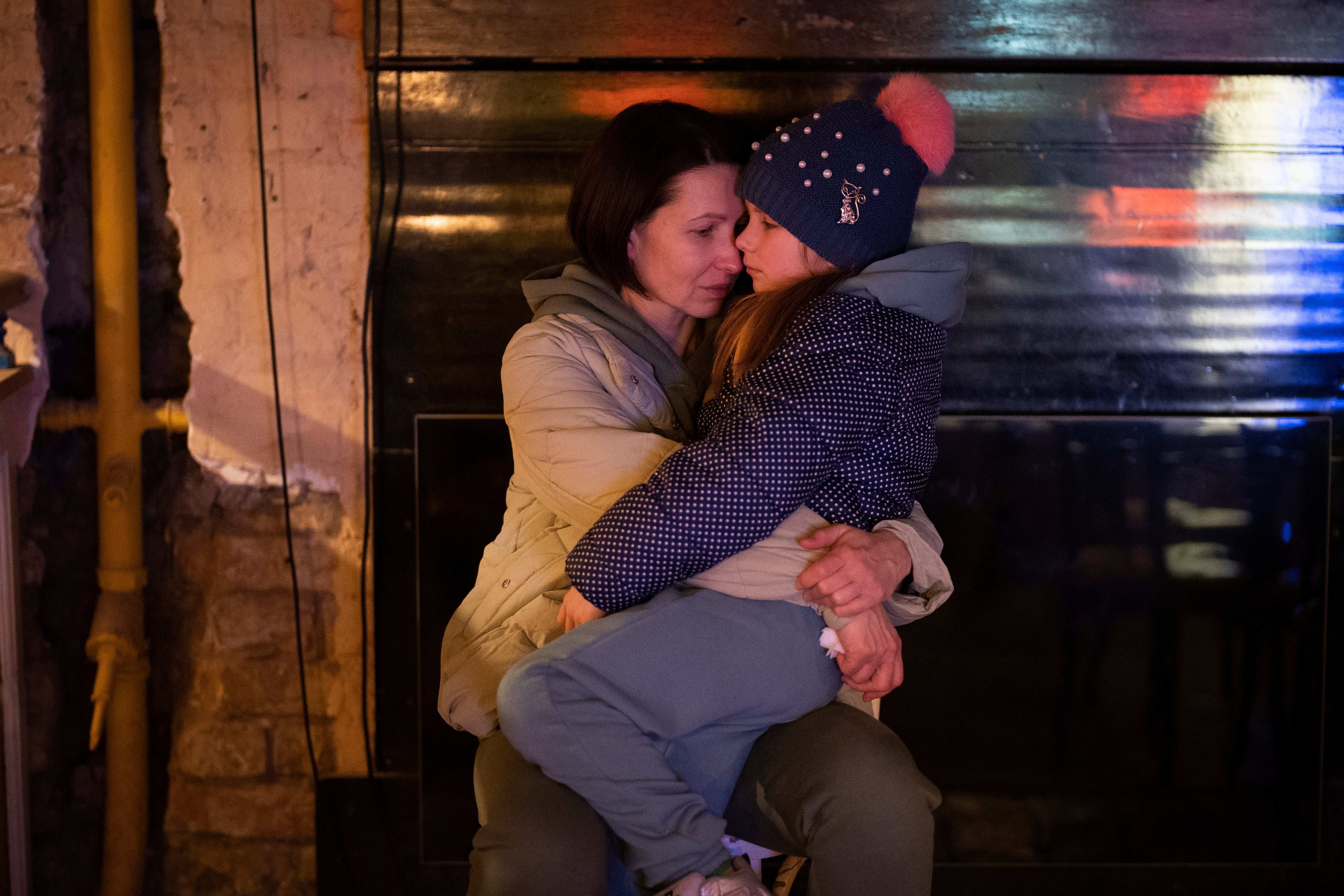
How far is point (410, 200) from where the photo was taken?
201cm

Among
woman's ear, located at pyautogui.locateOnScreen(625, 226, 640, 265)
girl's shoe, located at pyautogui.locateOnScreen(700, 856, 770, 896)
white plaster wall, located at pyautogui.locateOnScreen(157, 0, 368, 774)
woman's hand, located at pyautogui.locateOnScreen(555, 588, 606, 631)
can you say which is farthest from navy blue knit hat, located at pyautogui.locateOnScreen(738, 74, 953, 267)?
white plaster wall, located at pyautogui.locateOnScreen(157, 0, 368, 774)

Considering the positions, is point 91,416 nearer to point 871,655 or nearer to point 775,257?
point 775,257

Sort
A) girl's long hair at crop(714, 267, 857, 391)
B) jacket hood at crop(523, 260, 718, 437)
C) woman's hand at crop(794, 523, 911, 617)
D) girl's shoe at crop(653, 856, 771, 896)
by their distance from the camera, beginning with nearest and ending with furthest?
1. girl's shoe at crop(653, 856, 771, 896)
2. woman's hand at crop(794, 523, 911, 617)
3. girl's long hair at crop(714, 267, 857, 391)
4. jacket hood at crop(523, 260, 718, 437)

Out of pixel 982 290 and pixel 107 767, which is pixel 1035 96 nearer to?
pixel 982 290

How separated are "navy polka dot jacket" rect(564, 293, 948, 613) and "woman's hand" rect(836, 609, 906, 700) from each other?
16 centimetres

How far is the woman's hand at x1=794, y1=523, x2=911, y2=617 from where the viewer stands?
129 cm

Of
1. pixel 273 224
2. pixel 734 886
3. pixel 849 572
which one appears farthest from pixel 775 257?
pixel 273 224

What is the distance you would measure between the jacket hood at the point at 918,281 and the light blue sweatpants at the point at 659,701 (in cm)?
48

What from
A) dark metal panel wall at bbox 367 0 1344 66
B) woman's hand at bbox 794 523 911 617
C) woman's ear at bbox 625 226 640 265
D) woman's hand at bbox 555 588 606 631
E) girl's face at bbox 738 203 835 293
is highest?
dark metal panel wall at bbox 367 0 1344 66

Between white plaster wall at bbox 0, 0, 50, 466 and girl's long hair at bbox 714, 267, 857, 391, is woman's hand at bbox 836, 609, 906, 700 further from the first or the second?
white plaster wall at bbox 0, 0, 50, 466

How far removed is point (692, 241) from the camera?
1.66 meters

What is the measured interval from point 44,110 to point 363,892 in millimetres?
1880

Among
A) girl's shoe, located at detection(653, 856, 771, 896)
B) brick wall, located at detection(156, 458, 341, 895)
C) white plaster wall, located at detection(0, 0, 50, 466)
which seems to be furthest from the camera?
brick wall, located at detection(156, 458, 341, 895)

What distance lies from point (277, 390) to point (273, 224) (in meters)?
0.37
